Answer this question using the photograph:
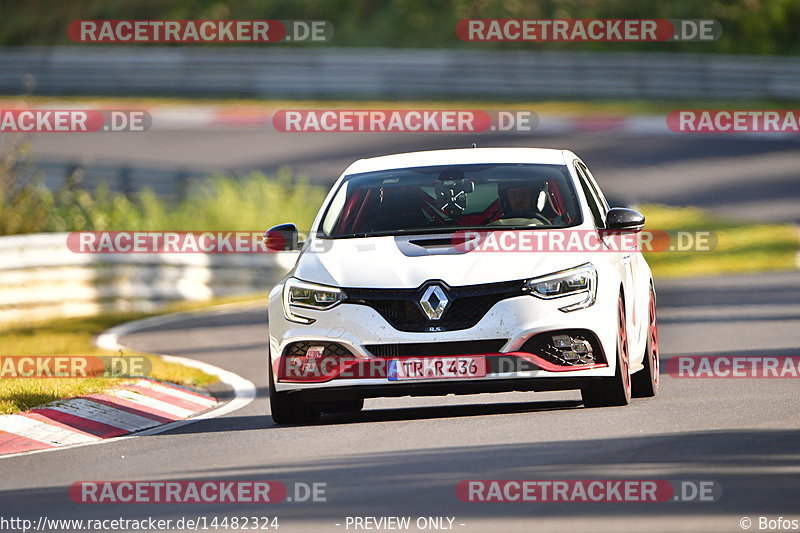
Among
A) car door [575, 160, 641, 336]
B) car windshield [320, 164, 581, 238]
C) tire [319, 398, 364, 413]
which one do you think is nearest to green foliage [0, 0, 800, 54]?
car door [575, 160, 641, 336]

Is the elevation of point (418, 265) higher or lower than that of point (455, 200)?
lower

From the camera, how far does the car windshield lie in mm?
10992

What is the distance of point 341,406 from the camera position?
1123 centimetres

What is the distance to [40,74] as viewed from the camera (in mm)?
42250

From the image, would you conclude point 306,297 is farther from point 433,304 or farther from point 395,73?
point 395,73

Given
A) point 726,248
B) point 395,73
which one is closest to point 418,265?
point 726,248

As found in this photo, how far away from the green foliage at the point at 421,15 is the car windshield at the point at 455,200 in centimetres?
3251

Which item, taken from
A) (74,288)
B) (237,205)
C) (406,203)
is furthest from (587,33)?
(406,203)

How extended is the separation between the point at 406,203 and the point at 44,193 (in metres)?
15.4

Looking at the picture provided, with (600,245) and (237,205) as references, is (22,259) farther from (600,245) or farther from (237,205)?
(600,245)

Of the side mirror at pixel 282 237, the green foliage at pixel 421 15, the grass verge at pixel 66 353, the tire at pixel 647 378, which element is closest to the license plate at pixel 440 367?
the side mirror at pixel 282 237

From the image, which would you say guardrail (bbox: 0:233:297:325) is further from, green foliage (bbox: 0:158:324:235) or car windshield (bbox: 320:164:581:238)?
car windshield (bbox: 320:164:581:238)

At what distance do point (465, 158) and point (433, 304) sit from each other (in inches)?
73.2

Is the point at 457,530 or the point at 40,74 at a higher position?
the point at 40,74
